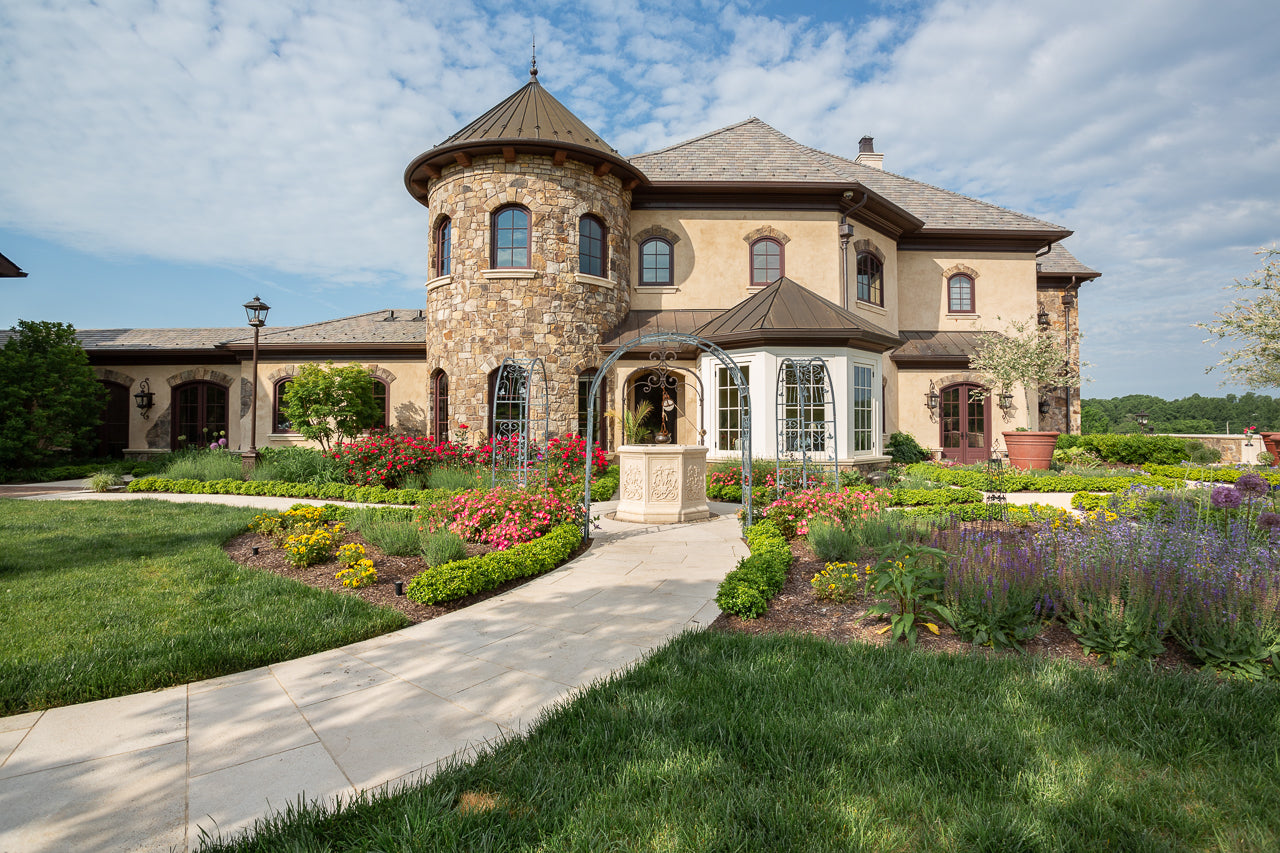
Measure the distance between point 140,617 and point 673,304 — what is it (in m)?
12.4

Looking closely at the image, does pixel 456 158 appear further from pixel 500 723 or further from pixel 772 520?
pixel 500 723

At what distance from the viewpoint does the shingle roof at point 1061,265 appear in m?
18.0

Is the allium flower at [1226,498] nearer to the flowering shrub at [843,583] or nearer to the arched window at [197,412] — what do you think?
the flowering shrub at [843,583]

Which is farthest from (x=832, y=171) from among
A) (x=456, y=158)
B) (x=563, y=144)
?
(x=456, y=158)

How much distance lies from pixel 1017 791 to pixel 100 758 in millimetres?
3825

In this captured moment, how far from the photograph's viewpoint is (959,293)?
16938mm

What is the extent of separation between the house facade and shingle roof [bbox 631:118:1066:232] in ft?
0.26

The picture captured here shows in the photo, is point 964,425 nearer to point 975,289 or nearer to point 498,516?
point 975,289

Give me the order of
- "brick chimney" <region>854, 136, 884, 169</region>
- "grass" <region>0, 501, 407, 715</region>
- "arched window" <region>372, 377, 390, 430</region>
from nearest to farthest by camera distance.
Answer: "grass" <region>0, 501, 407, 715</region>
"arched window" <region>372, 377, 390, 430</region>
"brick chimney" <region>854, 136, 884, 169</region>

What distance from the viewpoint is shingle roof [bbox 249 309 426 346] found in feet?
53.8

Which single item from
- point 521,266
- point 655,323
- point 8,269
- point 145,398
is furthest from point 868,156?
point 145,398

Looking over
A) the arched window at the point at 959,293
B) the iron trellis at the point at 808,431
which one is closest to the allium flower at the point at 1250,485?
the iron trellis at the point at 808,431

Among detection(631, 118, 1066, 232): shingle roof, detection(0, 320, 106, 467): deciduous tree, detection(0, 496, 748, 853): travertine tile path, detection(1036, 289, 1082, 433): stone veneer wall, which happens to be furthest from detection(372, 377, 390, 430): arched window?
detection(1036, 289, 1082, 433): stone veneer wall

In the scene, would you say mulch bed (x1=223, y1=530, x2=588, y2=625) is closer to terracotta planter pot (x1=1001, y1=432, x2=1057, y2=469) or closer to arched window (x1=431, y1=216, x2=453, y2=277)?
arched window (x1=431, y1=216, x2=453, y2=277)
